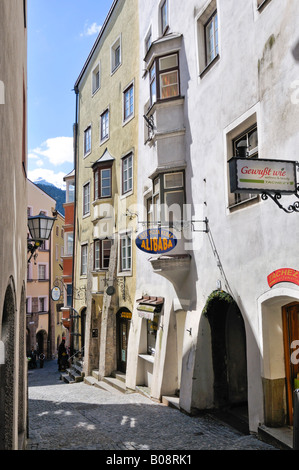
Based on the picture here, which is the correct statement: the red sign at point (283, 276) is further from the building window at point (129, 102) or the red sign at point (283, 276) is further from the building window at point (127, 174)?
the building window at point (129, 102)

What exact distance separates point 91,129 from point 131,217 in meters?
8.97

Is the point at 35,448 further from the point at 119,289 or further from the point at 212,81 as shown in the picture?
the point at 119,289

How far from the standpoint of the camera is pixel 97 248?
23.1 m

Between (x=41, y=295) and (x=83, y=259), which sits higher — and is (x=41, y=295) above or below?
below

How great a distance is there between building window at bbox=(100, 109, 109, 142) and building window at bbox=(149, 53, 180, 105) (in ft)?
30.4

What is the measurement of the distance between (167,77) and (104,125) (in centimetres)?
1029

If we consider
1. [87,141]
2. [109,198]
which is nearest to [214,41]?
[109,198]

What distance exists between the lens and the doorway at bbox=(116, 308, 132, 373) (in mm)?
19969

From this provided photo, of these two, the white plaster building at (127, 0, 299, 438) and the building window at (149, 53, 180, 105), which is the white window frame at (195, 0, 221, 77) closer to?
the white plaster building at (127, 0, 299, 438)

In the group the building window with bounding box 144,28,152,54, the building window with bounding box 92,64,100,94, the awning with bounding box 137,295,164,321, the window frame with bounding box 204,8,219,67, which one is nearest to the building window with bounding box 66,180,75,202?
the building window with bounding box 92,64,100,94

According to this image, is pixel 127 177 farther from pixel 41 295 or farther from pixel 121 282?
pixel 41 295

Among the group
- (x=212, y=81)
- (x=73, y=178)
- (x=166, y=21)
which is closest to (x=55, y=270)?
(x=73, y=178)

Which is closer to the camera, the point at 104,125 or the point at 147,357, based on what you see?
the point at 147,357

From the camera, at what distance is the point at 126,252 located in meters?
19.9
